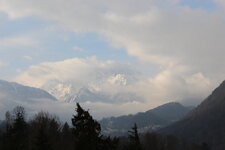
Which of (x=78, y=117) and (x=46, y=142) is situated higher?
(x=78, y=117)

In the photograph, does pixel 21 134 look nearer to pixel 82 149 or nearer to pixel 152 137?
pixel 82 149

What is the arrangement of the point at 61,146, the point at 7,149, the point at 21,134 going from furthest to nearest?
the point at 61,146
the point at 21,134
the point at 7,149

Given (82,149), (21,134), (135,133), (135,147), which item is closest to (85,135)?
(82,149)

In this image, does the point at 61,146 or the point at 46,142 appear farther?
the point at 61,146

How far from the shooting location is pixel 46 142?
3897 centimetres

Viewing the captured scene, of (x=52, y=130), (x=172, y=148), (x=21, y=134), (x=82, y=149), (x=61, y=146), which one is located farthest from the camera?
(x=172, y=148)

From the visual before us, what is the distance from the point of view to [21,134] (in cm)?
6644

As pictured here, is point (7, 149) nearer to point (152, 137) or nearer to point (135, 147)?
point (135, 147)

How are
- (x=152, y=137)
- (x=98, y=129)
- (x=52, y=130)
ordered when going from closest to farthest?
(x=98, y=129)
(x=52, y=130)
(x=152, y=137)

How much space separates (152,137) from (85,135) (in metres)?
137

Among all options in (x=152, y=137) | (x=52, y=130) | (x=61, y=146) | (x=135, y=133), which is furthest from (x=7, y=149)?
(x=152, y=137)

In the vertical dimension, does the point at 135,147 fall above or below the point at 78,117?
below

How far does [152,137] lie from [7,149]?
5075 inches

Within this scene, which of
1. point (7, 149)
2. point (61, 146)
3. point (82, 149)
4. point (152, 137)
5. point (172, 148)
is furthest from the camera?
point (172, 148)
